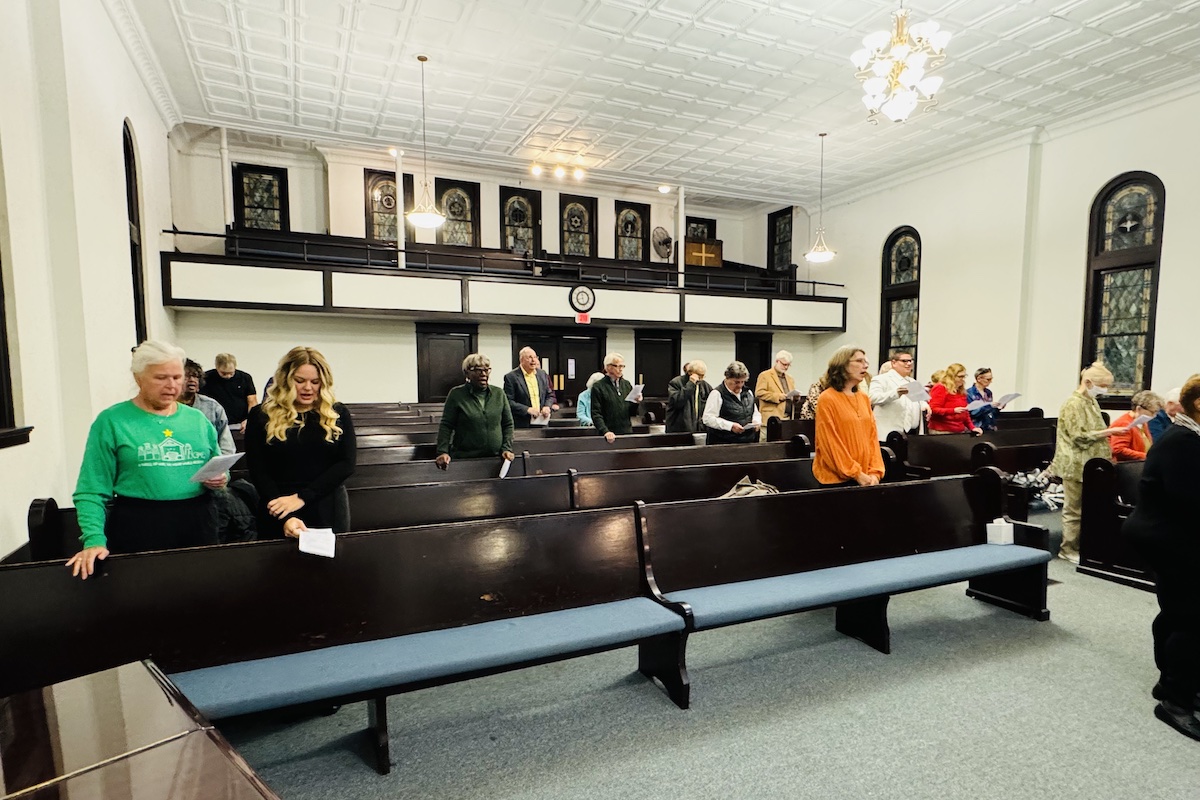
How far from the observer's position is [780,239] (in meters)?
13.3

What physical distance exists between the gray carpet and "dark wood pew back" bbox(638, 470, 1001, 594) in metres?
0.43

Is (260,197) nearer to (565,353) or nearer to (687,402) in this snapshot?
(565,353)

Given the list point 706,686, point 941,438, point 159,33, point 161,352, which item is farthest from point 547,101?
point 706,686

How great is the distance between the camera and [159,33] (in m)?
6.03

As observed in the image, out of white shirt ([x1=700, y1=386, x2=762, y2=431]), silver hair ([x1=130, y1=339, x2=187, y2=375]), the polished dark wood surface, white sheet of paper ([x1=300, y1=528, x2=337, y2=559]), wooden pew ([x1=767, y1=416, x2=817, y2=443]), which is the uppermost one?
silver hair ([x1=130, y1=339, x2=187, y2=375])

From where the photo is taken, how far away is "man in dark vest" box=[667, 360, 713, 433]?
538cm

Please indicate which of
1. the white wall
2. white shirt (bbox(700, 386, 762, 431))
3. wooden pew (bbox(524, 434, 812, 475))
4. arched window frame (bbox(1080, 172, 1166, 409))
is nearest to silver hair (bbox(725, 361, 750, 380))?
white shirt (bbox(700, 386, 762, 431))

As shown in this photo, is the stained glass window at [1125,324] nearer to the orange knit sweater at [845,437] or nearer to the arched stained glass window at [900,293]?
the arched stained glass window at [900,293]

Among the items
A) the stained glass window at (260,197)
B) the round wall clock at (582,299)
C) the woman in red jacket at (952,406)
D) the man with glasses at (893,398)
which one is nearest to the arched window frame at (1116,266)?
the woman in red jacket at (952,406)

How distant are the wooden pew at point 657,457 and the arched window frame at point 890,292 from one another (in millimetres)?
6982

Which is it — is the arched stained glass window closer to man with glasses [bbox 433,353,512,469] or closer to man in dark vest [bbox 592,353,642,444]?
man in dark vest [bbox 592,353,642,444]

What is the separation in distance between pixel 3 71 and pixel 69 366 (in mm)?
1771

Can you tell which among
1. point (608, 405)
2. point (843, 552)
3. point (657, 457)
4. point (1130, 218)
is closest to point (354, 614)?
point (843, 552)

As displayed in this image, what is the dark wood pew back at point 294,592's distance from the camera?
179cm
